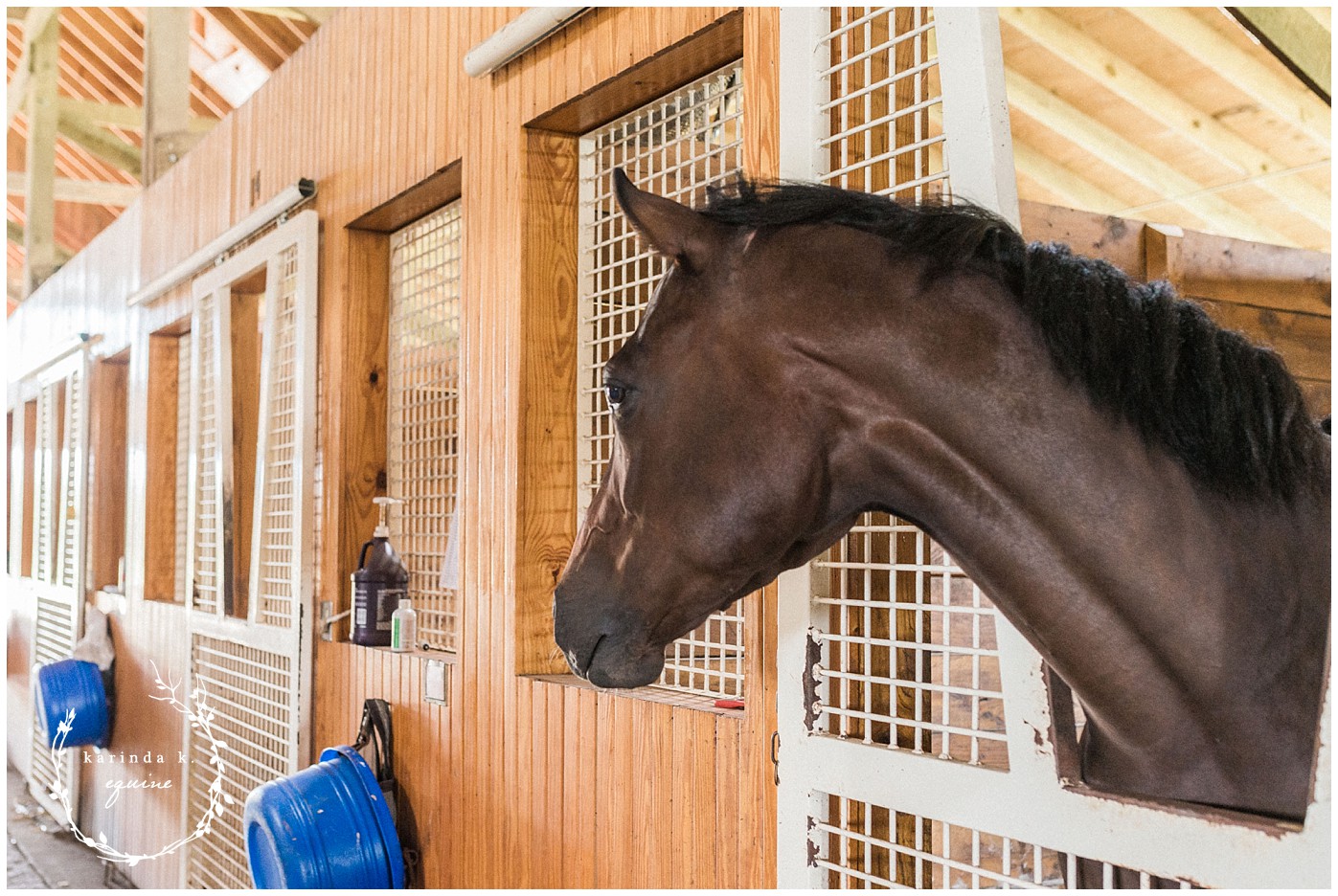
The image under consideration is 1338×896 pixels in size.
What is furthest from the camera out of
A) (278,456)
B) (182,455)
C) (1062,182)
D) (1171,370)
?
(1062,182)

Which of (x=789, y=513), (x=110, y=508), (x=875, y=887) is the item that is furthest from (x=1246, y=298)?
(x=110, y=508)

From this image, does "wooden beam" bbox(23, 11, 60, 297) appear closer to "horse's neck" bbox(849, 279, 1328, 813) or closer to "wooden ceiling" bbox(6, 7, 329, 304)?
"wooden ceiling" bbox(6, 7, 329, 304)

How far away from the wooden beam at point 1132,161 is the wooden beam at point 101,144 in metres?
6.09

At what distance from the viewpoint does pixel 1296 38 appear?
1377mm

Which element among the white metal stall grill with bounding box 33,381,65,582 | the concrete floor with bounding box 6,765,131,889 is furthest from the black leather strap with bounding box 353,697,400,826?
the white metal stall grill with bounding box 33,381,65,582

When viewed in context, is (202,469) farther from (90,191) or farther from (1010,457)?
(90,191)

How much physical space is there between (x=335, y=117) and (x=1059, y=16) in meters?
3.52

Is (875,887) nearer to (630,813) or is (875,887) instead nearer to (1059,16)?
(630,813)

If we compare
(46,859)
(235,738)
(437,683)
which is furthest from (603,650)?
(46,859)

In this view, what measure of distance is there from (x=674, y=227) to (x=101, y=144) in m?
8.38

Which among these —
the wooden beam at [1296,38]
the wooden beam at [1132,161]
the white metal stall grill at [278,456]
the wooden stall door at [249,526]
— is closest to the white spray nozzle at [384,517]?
the wooden stall door at [249,526]

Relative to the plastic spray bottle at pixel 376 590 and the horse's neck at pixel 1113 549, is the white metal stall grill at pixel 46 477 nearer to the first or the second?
the plastic spray bottle at pixel 376 590

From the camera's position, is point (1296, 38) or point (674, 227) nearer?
point (674, 227)

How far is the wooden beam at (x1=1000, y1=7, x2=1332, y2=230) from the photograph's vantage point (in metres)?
5.13
